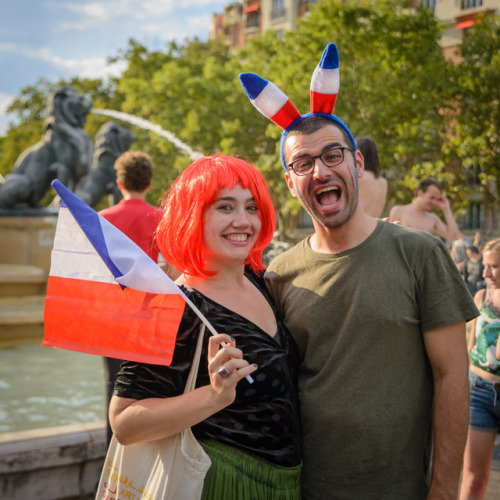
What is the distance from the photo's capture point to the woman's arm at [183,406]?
5.67 ft

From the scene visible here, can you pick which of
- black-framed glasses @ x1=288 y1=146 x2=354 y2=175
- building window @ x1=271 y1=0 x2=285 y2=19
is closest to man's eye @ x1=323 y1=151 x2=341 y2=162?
black-framed glasses @ x1=288 y1=146 x2=354 y2=175

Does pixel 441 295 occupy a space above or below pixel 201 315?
above

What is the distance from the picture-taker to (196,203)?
2.09 metres

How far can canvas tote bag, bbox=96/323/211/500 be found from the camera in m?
1.83

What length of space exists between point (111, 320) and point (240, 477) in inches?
25.5

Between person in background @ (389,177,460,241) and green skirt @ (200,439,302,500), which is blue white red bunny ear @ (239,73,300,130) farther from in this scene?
person in background @ (389,177,460,241)

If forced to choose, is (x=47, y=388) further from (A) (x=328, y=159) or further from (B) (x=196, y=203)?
(A) (x=328, y=159)

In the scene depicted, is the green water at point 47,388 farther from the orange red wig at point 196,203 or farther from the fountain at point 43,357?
the orange red wig at point 196,203

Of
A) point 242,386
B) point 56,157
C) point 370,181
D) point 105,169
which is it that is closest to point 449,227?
point 370,181

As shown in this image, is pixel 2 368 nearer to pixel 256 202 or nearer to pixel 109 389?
pixel 109 389

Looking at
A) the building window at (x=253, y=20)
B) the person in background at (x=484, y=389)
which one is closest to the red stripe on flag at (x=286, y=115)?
the person in background at (x=484, y=389)

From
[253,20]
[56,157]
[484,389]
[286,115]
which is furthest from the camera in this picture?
[253,20]

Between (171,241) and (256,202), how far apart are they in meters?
0.33

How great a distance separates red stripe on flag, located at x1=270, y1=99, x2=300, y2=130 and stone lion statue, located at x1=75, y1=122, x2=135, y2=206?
36.7 feet
